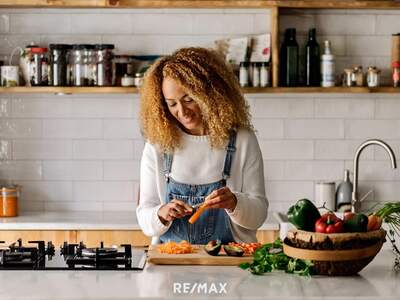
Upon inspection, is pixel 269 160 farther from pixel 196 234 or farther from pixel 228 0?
pixel 196 234

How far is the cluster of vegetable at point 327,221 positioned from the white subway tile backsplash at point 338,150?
238 centimetres

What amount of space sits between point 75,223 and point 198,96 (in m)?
1.63

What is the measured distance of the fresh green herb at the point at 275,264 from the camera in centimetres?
312

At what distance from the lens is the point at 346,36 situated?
556 cm

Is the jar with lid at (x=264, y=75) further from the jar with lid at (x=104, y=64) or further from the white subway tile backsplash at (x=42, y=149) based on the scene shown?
the white subway tile backsplash at (x=42, y=149)

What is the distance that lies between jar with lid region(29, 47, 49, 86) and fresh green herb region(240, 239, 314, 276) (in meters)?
2.51

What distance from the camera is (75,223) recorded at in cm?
508

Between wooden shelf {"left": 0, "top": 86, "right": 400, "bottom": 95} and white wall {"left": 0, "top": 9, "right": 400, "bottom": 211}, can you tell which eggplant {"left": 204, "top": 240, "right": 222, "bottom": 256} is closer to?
wooden shelf {"left": 0, "top": 86, "right": 400, "bottom": 95}

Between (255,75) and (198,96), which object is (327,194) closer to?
(255,75)

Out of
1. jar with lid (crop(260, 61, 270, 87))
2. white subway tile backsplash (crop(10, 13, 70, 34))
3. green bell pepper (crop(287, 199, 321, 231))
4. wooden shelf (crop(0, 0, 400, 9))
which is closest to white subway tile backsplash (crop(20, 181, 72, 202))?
white subway tile backsplash (crop(10, 13, 70, 34))

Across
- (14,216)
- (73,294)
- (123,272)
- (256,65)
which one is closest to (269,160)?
(256,65)

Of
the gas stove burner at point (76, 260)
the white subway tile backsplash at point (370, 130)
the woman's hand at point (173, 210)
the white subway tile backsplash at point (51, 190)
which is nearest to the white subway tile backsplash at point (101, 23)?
the white subway tile backsplash at point (51, 190)

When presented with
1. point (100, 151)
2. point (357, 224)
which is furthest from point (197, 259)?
point (100, 151)

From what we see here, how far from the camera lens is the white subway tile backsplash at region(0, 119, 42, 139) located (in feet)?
18.4
